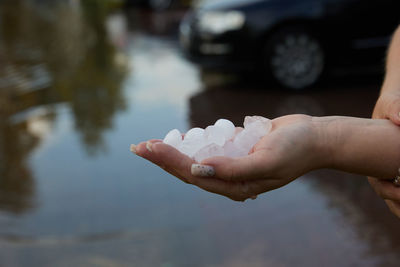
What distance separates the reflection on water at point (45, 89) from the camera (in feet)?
15.8

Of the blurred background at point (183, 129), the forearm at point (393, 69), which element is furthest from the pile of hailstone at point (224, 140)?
the blurred background at point (183, 129)

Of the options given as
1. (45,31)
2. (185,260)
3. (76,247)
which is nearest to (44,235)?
(76,247)

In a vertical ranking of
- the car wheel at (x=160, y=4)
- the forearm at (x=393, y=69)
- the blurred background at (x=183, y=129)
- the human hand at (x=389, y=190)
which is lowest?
the blurred background at (x=183, y=129)

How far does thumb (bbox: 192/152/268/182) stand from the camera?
1.57 metres

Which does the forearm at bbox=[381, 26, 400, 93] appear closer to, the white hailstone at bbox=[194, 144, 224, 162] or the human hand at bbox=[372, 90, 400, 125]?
the human hand at bbox=[372, 90, 400, 125]

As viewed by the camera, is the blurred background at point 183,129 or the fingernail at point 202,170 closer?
the fingernail at point 202,170

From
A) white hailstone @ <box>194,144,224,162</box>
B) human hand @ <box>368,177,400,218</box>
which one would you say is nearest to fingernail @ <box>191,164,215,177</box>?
Result: white hailstone @ <box>194,144,224,162</box>

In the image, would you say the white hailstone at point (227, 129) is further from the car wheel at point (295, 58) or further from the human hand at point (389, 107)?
the car wheel at point (295, 58)

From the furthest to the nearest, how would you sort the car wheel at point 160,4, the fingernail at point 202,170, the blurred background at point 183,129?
the car wheel at point 160,4 < the blurred background at point 183,129 < the fingernail at point 202,170

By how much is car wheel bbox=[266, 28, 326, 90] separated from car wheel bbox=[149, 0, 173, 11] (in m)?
14.0

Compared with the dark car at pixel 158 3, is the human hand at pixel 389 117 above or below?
below

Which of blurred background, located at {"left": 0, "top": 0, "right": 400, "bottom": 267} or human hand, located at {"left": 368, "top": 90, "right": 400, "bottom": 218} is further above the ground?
human hand, located at {"left": 368, "top": 90, "right": 400, "bottom": 218}

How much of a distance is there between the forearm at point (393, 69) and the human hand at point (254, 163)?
0.54 metres

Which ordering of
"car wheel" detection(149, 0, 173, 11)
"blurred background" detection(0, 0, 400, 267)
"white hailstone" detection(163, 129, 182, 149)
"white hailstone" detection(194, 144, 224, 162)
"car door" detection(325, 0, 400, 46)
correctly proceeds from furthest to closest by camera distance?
"car wheel" detection(149, 0, 173, 11), "car door" detection(325, 0, 400, 46), "blurred background" detection(0, 0, 400, 267), "white hailstone" detection(163, 129, 182, 149), "white hailstone" detection(194, 144, 224, 162)
